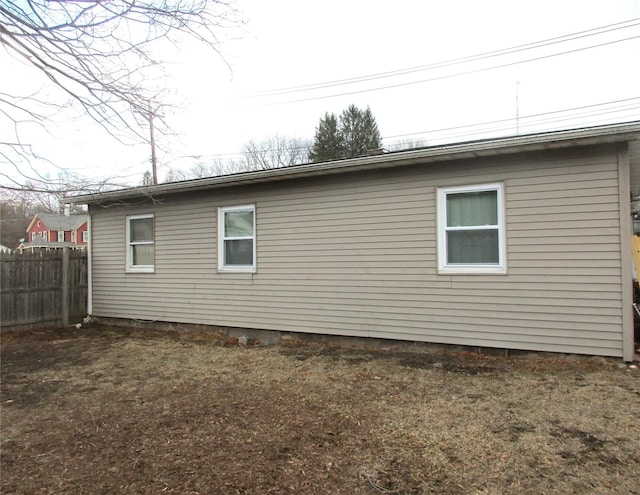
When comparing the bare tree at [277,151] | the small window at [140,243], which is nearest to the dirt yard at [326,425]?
the small window at [140,243]

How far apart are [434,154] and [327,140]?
2947cm

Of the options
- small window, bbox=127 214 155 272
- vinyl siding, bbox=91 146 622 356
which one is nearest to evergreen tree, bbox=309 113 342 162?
small window, bbox=127 214 155 272

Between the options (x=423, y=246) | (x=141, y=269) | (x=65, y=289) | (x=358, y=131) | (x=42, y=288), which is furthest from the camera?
(x=358, y=131)

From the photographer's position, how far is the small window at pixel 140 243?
27.8 ft

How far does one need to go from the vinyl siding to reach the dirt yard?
530mm

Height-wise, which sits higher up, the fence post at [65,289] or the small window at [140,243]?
the small window at [140,243]

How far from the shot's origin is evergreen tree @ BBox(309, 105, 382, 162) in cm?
3325

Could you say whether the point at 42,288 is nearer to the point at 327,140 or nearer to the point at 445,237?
the point at 445,237

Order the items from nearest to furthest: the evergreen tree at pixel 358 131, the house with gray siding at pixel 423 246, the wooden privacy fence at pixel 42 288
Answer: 1. the house with gray siding at pixel 423 246
2. the wooden privacy fence at pixel 42 288
3. the evergreen tree at pixel 358 131

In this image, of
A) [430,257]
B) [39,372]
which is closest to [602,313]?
[430,257]

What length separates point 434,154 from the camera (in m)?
5.37

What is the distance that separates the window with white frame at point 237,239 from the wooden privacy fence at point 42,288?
13.3 feet

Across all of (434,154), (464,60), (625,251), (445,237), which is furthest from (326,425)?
(464,60)

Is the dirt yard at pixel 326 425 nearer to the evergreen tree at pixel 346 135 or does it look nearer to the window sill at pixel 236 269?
the window sill at pixel 236 269
